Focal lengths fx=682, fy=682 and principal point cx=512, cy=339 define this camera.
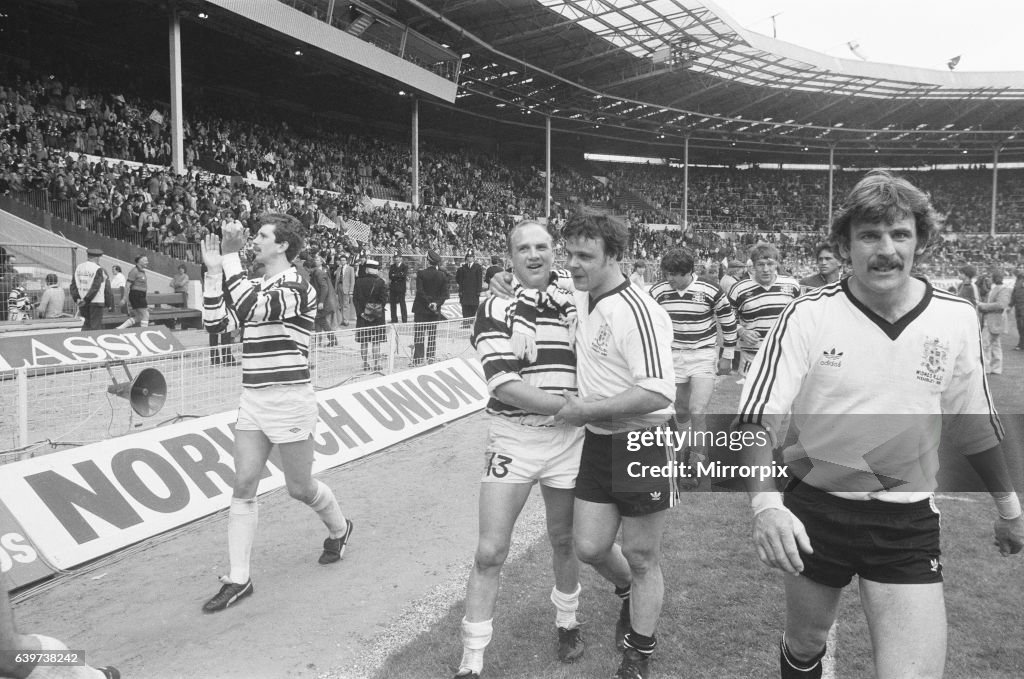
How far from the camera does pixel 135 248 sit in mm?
16406

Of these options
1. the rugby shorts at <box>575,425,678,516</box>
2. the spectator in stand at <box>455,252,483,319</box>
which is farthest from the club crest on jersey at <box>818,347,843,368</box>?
the spectator in stand at <box>455,252,483,319</box>

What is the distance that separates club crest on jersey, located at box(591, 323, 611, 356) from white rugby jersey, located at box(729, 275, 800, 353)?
11.9 feet

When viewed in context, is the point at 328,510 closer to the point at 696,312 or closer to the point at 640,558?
the point at 640,558

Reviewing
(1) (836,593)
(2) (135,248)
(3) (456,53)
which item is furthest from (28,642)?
(3) (456,53)

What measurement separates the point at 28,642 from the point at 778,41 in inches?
1473

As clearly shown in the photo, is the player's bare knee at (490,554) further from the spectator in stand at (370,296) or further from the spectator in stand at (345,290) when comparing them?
the spectator in stand at (345,290)

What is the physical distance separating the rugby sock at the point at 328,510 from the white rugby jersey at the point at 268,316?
0.72 meters

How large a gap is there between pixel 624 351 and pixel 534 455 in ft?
1.97

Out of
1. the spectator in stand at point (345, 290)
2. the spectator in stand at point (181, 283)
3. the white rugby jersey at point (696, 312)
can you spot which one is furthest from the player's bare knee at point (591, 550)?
the spectator in stand at point (181, 283)

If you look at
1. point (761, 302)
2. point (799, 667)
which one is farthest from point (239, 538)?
point (761, 302)

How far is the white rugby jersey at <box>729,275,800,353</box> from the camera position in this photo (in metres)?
6.10

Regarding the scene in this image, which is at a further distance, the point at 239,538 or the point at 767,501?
the point at 239,538

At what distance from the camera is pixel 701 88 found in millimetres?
38000

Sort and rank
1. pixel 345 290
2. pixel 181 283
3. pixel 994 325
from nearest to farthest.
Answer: pixel 994 325
pixel 181 283
pixel 345 290
